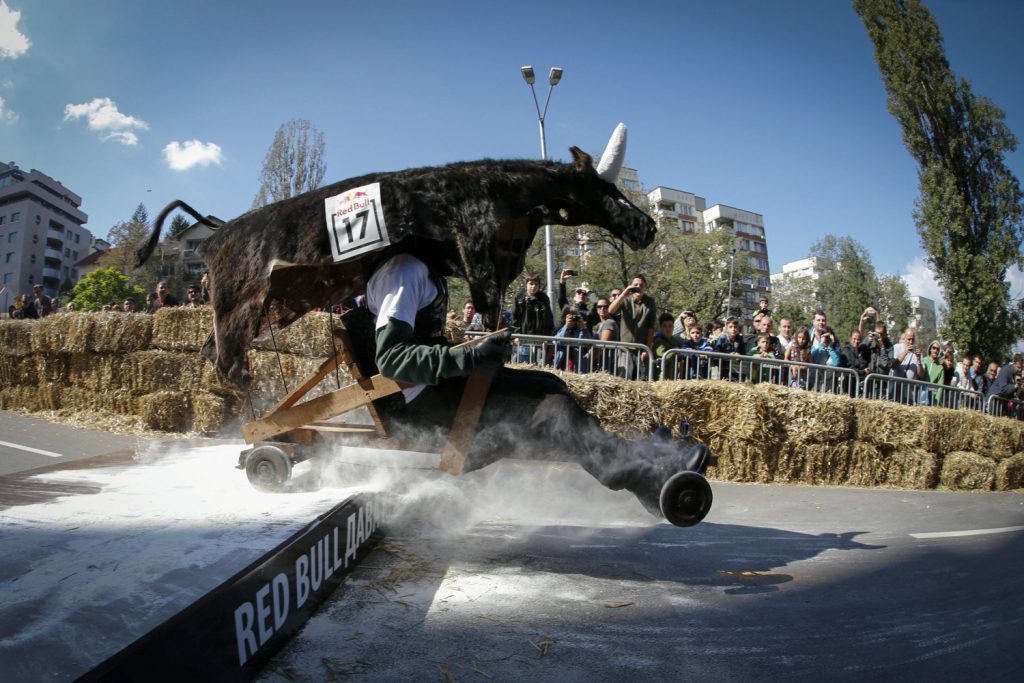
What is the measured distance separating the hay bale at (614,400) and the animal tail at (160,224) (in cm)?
477

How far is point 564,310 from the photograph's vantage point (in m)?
10.1

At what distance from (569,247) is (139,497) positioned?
36.1m

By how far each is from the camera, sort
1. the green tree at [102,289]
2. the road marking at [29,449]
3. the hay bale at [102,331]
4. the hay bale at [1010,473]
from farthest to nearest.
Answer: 1. the green tree at [102,289]
2. the hay bale at [1010,473]
3. the hay bale at [102,331]
4. the road marking at [29,449]

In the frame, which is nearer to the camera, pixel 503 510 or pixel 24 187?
pixel 503 510

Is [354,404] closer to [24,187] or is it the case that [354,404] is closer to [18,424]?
[18,424]

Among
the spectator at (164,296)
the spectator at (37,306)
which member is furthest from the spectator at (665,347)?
the spectator at (37,306)

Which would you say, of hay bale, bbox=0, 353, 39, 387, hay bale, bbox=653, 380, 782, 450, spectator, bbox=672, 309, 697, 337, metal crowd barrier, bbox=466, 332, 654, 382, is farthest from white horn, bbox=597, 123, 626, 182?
hay bale, bbox=0, 353, 39, 387

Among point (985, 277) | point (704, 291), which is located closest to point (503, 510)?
point (985, 277)

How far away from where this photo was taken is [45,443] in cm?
715

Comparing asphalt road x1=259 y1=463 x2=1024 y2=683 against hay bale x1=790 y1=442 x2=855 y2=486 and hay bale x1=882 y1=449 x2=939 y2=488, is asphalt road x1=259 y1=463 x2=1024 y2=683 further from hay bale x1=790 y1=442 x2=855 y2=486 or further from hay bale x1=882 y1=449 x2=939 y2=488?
hay bale x1=882 y1=449 x2=939 y2=488

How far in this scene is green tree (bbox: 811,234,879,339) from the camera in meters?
73.2

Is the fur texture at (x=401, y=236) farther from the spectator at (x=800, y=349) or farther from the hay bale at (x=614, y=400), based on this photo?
the spectator at (x=800, y=349)

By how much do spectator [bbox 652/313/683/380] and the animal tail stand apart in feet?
20.5

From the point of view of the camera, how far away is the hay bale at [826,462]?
319 inches
